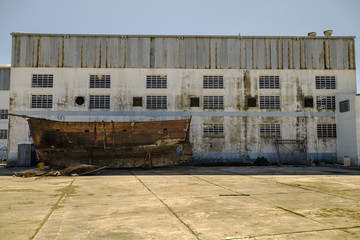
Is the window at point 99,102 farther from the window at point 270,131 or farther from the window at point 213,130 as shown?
the window at point 270,131

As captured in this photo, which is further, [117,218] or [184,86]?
[184,86]

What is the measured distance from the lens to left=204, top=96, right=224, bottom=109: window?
2295 cm

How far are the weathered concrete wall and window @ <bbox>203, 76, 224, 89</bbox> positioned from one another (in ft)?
1.08

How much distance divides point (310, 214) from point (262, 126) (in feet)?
58.6

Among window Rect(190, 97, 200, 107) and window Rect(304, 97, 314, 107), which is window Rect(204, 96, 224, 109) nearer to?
window Rect(190, 97, 200, 107)

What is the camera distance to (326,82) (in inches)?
930

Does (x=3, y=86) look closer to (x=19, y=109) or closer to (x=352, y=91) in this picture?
(x=19, y=109)

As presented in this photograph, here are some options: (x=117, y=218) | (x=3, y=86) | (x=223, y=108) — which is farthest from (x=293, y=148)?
(x=3, y=86)

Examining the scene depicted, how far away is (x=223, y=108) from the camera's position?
2295 centimetres

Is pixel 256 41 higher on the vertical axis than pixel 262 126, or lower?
higher

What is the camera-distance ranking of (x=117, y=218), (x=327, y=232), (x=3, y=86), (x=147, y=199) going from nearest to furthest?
(x=327, y=232)
(x=117, y=218)
(x=147, y=199)
(x=3, y=86)

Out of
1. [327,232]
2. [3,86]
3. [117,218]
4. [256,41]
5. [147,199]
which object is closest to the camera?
[327,232]

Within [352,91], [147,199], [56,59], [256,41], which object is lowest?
[147,199]

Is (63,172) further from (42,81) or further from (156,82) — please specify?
(42,81)
